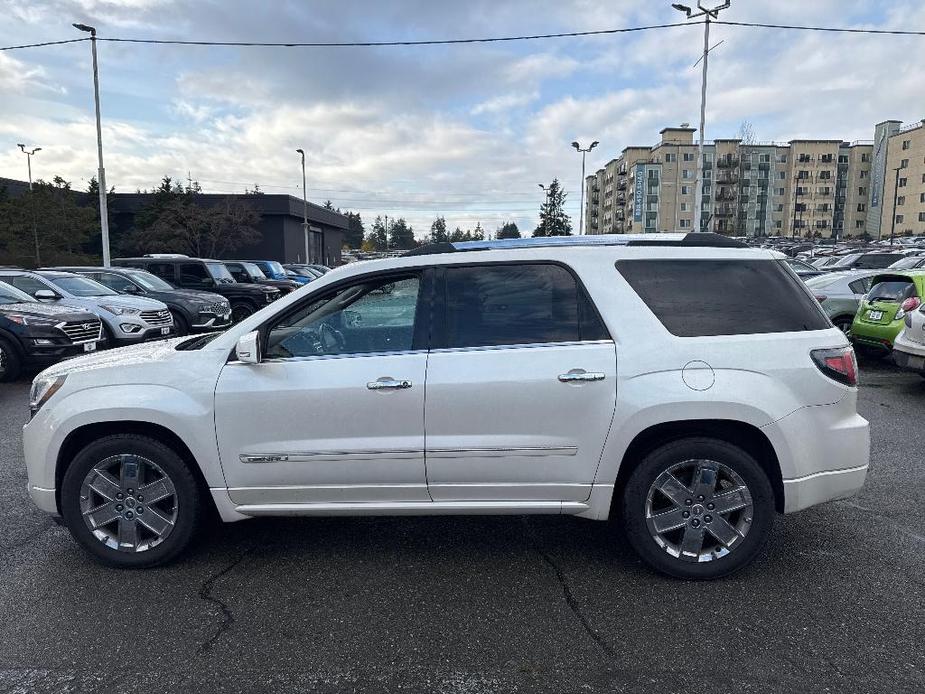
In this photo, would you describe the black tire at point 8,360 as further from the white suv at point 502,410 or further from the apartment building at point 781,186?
the apartment building at point 781,186

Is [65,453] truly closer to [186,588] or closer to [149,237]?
[186,588]

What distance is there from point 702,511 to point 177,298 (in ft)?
43.8

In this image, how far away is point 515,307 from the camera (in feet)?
11.4

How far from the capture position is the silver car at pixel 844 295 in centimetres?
1134

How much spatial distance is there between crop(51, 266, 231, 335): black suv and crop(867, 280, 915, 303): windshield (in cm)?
1271

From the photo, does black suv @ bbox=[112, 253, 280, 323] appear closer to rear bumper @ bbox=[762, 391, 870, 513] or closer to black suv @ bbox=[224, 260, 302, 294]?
black suv @ bbox=[224, 260, 302, 294]

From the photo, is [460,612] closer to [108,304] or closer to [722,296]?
[722,296]

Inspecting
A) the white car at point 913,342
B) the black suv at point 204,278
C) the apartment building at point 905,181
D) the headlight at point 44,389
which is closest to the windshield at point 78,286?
the black suv at point 204,278

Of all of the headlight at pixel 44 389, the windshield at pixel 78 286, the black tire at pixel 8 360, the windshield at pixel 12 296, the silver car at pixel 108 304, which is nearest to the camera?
the headlight at pixel 44 389

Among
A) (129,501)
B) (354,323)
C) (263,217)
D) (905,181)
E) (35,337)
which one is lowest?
(129,501)

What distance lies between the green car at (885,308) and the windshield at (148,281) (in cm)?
1402

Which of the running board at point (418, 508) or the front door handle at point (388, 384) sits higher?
the front door handle at point (388, 384)

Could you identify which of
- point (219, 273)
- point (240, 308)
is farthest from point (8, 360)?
point (240, 308)

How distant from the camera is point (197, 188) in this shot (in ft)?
191
